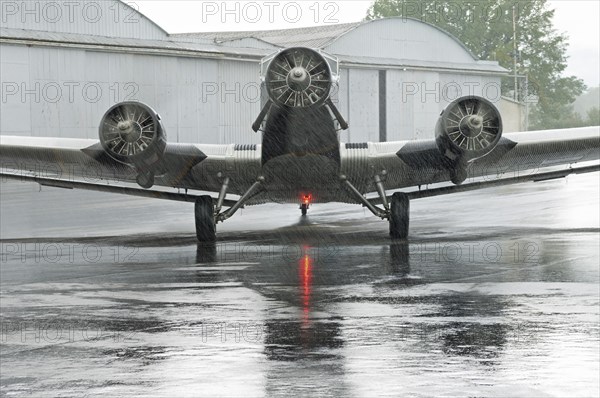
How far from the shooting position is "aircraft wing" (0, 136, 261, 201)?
759 inches

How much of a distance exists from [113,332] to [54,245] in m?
9.86

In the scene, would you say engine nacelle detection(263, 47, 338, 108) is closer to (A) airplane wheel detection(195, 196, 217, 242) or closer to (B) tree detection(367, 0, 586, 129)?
(A) airplane wheel detection(195, 196, 217, 242)

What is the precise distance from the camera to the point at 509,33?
10438 cm

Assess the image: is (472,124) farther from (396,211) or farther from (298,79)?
(298,79)

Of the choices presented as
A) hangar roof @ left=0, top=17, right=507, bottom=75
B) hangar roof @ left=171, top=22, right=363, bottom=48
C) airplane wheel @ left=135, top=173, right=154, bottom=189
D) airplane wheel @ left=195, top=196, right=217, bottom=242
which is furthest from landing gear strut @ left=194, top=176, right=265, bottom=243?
hangar roof @ left=171, top=22, right=363, bottom=48

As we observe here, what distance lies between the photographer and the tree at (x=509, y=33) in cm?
10250

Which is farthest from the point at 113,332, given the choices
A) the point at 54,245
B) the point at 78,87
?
the point at 78,87

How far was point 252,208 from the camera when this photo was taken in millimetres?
30266

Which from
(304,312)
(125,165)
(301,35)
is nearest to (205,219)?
(125,165)

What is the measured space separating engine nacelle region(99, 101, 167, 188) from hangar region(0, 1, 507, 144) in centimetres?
2457

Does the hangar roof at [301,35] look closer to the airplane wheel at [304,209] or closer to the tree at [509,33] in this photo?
the airplane wheel at [304,209]

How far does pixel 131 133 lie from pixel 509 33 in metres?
90.6

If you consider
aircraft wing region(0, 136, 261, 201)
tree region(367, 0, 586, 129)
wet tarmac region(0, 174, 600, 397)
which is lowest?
wet tarmac region(0, 174, 600, 397)

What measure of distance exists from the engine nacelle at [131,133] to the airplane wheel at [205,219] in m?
1.71
